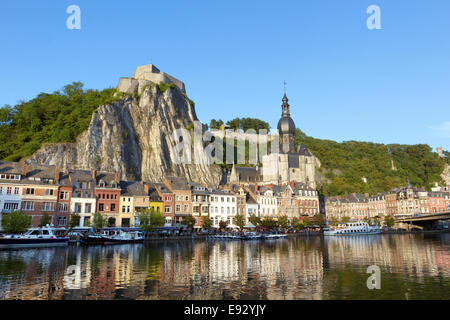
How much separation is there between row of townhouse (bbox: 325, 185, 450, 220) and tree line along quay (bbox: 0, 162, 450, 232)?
1.24 meters

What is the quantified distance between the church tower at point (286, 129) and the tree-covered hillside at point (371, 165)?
72.5ft

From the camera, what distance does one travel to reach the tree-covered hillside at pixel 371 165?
125750 millimetres

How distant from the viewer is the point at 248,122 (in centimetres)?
13362

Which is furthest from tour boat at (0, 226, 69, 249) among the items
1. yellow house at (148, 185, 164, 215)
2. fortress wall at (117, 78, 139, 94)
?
fortress wall at (117, 78, 139, 94)

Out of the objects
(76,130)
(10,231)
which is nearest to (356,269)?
(10,231)

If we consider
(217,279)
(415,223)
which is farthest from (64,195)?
(415,223)

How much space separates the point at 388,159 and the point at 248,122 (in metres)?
60.1

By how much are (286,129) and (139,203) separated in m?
58.8

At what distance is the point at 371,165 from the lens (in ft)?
445

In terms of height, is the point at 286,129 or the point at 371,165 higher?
the point at 286,129

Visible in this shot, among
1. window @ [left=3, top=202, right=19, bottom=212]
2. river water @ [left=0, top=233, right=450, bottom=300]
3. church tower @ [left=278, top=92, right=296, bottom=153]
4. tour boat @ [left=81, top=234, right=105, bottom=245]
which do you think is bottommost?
river water @ [left=0, top=233, right=450, bottom=300]

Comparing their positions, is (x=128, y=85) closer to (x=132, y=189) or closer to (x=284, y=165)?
(x=132, y=189)

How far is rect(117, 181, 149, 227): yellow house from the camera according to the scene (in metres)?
59.8

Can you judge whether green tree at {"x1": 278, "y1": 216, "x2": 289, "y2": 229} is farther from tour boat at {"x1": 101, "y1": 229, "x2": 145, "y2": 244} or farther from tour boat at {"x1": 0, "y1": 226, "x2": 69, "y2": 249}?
tour boat at {"x1": 0, "y1": 226, "x2": 69, "y2": 249}
